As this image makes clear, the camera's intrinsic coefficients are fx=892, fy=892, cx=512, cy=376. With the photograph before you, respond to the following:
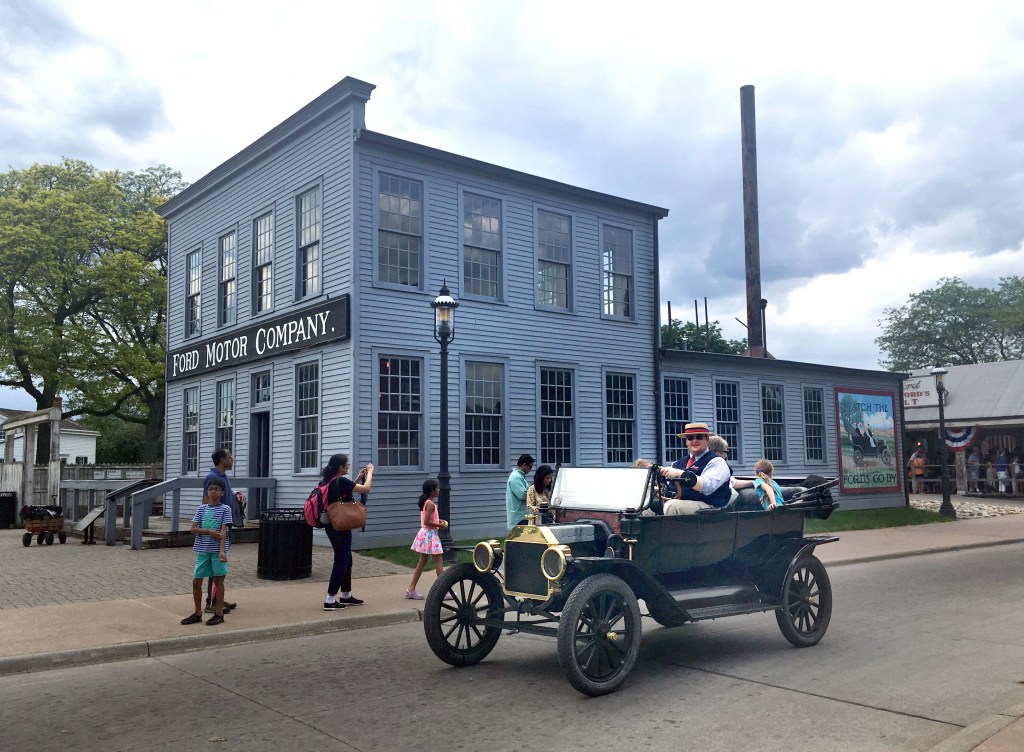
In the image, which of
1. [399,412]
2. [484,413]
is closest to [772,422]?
[484,413]

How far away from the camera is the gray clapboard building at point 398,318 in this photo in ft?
55.7

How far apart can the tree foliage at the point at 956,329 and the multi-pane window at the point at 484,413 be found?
49.8 m

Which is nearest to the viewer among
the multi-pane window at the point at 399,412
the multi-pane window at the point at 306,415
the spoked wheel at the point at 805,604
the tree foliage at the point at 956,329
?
the spoked wheel at the point at 805,604

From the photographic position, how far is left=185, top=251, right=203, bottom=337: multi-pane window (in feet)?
73.8

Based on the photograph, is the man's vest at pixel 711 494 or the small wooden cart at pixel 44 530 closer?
the man's vest at pixel 711 494

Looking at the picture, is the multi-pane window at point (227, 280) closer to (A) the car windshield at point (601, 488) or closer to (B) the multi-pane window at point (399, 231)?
(B) the multi-pane window at point (399, 231)

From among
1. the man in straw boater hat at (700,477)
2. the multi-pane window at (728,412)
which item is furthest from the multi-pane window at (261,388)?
the man in straw boater hat at (700,477)

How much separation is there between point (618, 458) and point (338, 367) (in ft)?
24.5

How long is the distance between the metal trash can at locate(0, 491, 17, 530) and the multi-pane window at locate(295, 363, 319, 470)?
980cm

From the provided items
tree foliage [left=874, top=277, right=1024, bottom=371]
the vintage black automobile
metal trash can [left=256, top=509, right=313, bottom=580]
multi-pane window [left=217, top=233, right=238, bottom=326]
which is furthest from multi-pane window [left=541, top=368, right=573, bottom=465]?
tree foliage [left=874, top=277, right=1024, bottom=371]

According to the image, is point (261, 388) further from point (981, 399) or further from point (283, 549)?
point (981, 399)

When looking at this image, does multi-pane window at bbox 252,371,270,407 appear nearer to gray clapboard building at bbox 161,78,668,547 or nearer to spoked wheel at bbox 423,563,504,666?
gray clapboard building at bbox 161,78,668,547

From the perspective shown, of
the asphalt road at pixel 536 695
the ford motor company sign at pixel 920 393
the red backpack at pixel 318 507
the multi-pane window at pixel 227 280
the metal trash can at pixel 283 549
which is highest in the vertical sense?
the multi-pane window at pixel 227 280

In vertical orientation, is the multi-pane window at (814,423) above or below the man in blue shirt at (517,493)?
above
